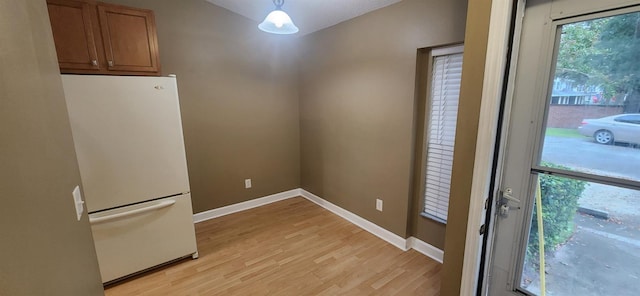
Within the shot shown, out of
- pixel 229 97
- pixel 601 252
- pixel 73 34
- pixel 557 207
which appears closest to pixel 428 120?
pixel 557 207

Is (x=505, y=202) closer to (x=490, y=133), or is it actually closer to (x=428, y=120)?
(x=490, y=133)

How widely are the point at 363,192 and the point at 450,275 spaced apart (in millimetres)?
1465

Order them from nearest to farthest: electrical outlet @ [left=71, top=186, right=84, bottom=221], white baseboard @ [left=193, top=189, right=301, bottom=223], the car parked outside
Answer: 1. the car parked outside
2. electrical outlet @ [left=71, top=186, right=84, bottom=221]
3. white baseboard @ [left=193, top=189, right=301, bottom=223]

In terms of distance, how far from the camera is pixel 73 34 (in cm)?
178

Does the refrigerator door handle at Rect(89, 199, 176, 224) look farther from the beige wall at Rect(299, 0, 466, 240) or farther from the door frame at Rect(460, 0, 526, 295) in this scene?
the door frame at Rect(460, 0, 526, 295)

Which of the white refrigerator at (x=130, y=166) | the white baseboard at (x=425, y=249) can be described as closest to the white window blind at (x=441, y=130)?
the white baseboard at (x=425, y=249)

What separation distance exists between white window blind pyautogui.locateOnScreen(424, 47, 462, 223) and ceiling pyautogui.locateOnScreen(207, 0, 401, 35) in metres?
0.74

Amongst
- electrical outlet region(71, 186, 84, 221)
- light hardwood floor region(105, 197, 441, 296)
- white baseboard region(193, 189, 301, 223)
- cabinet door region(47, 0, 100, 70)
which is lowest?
light hardwood floor region(105, 197, 441, 296)

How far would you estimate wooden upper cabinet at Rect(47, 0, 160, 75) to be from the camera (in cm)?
174

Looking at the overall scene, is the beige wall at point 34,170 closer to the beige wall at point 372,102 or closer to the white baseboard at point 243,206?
the white baseboard at point 243,206

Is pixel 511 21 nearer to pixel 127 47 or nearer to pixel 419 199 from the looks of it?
pixel 419 199

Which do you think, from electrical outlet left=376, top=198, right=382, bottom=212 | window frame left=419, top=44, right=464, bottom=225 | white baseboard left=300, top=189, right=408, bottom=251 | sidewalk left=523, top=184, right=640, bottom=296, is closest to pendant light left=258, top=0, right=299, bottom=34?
window frame left=419, top=44, right=464, bottom=225

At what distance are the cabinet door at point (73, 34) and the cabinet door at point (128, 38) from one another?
82 millimetres

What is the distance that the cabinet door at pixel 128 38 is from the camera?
1.88 m
